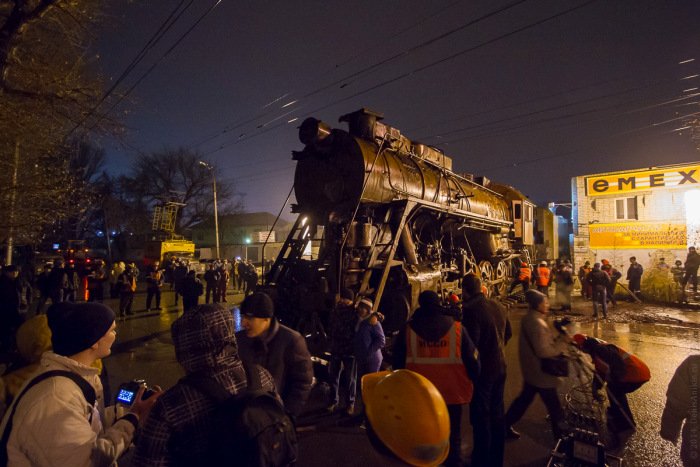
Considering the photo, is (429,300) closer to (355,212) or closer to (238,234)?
(355,212)

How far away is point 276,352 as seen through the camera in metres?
3.10

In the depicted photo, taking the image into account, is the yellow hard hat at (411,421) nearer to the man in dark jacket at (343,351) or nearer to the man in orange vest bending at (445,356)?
the man in orange vest bending at (445,356)

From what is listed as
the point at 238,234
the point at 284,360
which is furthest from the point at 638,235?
the point at 238,234

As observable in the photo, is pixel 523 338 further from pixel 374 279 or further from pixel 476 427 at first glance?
pixel 374 279

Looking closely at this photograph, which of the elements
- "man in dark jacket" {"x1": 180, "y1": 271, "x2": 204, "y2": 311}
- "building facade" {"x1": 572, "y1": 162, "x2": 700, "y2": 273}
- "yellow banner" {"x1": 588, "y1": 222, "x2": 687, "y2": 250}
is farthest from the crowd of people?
"yellow banner" {"x1": 588, "y1": 222, "x2": 687, "y2": 250}

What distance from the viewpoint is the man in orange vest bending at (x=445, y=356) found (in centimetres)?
325

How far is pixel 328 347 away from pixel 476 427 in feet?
9.06

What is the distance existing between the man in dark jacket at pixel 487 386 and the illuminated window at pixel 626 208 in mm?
18156

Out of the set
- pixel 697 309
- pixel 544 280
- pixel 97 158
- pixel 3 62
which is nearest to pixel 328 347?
pixel 3 62

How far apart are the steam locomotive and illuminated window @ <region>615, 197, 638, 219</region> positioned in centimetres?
1325

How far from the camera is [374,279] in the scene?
6.72 meters

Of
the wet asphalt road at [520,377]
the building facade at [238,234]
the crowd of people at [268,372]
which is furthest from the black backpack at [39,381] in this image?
the building facade at [238,234]

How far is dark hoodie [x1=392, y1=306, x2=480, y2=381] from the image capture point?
325 cm

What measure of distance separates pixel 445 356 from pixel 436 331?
24cm
